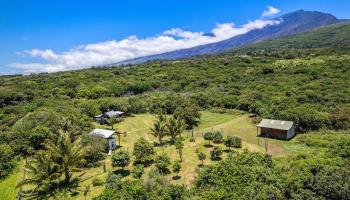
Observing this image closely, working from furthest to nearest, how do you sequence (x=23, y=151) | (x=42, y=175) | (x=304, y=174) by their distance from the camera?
(x=23, y=151)
(x=42, y=175)
(x=304, y=174)

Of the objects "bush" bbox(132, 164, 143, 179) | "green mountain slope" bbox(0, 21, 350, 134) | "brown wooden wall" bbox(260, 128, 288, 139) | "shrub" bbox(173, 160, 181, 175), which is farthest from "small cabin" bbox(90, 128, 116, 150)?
"brown wooden wall" bbox(260, 128, 288, 139)

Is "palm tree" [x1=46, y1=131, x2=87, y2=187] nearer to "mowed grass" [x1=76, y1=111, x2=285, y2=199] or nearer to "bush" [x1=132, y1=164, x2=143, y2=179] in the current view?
"mowed grass" [x1=76, y1=111, x2=285, y2=199]

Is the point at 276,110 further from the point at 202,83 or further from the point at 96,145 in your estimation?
the point at 202,83

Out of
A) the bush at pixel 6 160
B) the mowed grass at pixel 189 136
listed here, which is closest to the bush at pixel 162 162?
the mowed grass at pixel 189 136

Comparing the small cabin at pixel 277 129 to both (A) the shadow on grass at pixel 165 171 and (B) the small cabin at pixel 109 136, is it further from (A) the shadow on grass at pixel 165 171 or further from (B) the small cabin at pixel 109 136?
(B) the small cabin at pixel 109 136

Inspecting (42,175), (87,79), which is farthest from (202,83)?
(42,175)

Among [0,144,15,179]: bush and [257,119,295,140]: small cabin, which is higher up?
[0,144,15,179]: bush

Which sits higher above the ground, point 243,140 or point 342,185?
point 342,185
